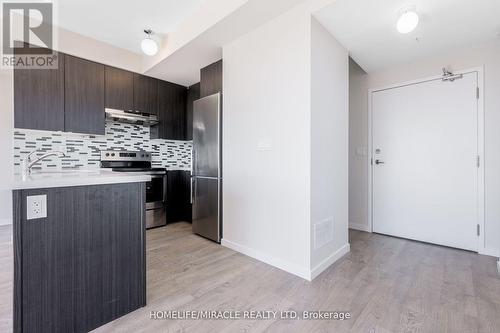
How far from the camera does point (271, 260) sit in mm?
2207

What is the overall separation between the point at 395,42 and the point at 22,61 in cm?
411

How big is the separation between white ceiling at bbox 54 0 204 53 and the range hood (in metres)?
0.94

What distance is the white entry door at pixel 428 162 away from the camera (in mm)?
2535

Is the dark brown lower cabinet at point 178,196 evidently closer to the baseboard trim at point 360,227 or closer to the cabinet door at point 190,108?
the cabinet door at point 190,108

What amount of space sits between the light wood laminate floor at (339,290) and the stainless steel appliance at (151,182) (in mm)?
970

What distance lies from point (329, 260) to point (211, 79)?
8.19ft

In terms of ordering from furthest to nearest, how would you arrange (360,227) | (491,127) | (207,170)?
(360,227)
(207,170)
(491,127)

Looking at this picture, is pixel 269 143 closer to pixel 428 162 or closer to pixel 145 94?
pixel 428 162

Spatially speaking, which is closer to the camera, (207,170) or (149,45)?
(149,45)

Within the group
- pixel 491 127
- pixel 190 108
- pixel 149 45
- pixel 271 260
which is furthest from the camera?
pixel 190 108

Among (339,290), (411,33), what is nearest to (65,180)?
(339,290)

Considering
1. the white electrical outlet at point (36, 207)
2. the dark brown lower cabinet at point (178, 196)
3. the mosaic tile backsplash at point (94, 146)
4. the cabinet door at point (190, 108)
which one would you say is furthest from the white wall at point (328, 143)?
the mosaic tile backsplash at point (94, 146)

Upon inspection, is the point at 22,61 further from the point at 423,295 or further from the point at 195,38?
the point at 423,295

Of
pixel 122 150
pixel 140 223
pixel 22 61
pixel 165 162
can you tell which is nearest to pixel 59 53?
pixel 22 61
